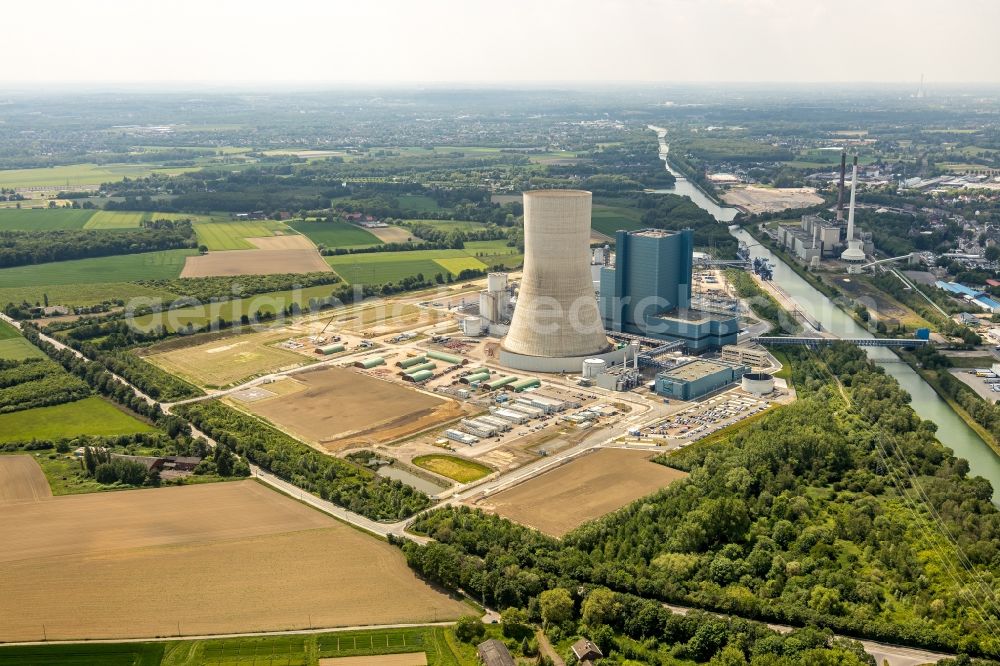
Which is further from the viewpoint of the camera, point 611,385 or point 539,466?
point 611,385

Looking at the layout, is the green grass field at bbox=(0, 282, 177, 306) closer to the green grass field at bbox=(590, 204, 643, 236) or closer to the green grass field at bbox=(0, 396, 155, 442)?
the green grass field at bbox=(0, 396, 155, 442)

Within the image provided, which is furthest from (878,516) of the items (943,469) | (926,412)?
(926,412)

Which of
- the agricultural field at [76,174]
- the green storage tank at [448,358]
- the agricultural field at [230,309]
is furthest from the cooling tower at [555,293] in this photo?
the agricultural field at [76,174]

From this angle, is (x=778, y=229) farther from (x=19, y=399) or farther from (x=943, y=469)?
(x=19, y=399)

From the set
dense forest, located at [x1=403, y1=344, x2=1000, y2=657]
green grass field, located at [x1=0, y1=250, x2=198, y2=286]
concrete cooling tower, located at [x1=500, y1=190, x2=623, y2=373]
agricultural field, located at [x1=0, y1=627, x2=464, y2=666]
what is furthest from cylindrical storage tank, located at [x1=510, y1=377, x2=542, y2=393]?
green grass field, located at [x1=0, y1=250, x2=198, y2=286]

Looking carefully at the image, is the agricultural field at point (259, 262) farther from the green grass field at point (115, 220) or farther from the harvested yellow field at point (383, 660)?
the harvested yellow field at point (383, 660)
